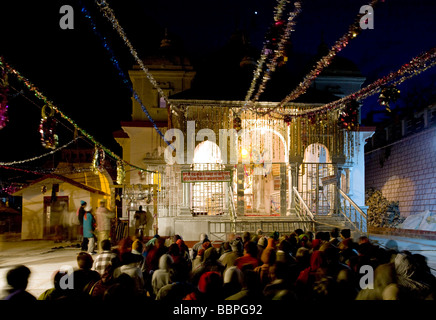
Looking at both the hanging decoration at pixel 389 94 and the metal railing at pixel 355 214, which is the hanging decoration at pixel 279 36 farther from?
the metal railing at pixel 355 214

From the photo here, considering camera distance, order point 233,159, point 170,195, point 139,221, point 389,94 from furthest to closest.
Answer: point 233,159 → point 170,195 → point 139,221 → point 389,94

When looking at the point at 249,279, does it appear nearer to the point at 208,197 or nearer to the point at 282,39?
the point at 282,39

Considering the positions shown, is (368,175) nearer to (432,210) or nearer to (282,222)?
(432,210)

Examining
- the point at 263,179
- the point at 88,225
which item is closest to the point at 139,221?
the point at 88,225

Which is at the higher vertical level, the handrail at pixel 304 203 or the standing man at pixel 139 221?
the handrail at pixel 304 203

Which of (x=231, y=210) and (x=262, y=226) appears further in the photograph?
(x=231, y=210)

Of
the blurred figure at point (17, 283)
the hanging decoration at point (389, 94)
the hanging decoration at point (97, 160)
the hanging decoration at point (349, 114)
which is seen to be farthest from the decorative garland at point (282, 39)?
the hanging decoration at point (97, 160)

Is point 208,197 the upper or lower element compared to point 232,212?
upper

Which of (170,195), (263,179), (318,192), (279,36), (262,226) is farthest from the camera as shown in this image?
(263,179)

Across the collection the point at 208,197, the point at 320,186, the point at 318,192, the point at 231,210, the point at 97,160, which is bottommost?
the point at 231,210

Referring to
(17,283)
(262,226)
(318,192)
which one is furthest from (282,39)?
(318,192)

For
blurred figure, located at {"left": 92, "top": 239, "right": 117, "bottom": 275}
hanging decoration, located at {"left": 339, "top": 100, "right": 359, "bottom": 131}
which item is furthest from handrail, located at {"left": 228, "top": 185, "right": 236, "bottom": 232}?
blurred figure, located at {"left": 92, "top": 239, "right": 117, "bottom": 275}
